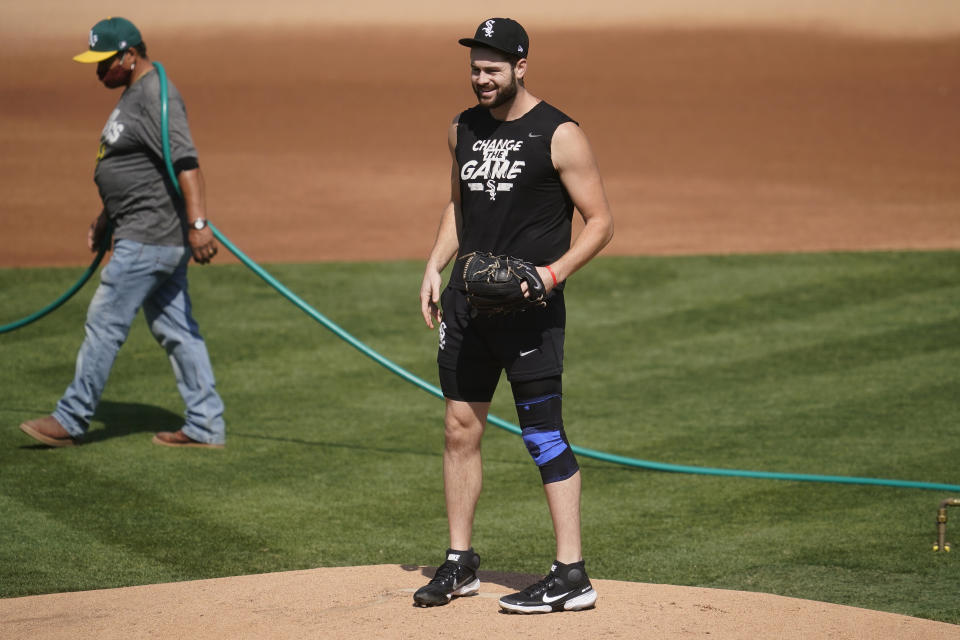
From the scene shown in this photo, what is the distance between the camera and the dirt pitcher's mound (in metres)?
4.18

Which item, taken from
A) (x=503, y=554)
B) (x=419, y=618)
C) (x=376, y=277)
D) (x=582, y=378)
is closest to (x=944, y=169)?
(x=376, y=277)

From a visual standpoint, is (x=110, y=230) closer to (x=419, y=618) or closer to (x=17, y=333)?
(x=17, y=333)

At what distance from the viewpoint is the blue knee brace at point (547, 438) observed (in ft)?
14.4

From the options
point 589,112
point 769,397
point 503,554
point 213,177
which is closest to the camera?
point 503,554

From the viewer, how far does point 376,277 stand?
40.0 ft

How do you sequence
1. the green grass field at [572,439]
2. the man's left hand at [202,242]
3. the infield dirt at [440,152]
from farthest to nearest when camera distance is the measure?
the man's left hand at [202,242] < the green grass field at [572,439] < the infield dirt at [440,152]

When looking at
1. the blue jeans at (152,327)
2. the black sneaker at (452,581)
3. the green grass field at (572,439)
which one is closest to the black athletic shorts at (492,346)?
the black sneaker at (452,581)

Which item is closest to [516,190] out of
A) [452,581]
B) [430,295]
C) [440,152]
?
[430,295]

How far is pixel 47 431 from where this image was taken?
22.9 ft

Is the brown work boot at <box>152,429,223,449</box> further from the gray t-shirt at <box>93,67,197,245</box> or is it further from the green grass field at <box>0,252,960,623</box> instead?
the gray t-shirt at <box>93,67,197,245</box>

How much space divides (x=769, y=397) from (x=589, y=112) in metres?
15.0

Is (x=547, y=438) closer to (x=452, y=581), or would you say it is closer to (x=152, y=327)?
(x=452, y=581)

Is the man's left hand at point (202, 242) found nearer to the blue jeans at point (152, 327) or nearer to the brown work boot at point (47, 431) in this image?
the blue jeans at point (152, 327)

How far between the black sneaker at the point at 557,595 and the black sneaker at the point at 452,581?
0.65 feet
